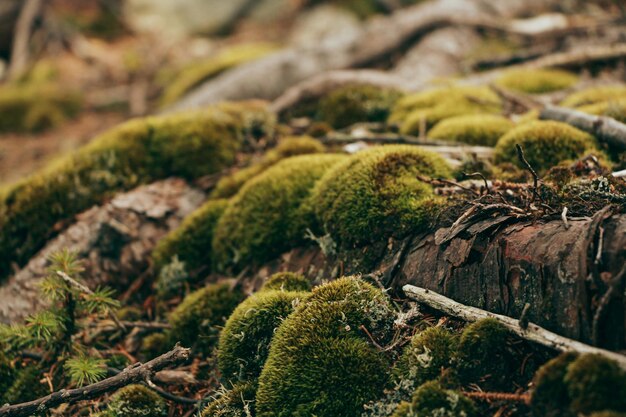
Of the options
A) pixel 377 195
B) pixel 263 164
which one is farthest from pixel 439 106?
pixel 377 195

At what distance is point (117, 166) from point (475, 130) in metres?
4.60

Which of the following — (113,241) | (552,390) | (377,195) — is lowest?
(113,241)

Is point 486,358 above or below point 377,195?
below

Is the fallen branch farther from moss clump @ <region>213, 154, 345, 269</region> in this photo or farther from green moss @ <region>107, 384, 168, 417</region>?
green moss @ <region>107, 384, 168, 417</region>

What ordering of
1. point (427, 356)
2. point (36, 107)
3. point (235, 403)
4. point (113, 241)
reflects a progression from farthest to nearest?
point (36, 107), point (113, 241), point (235, 403), point (427, 356)

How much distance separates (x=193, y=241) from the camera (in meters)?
6.02

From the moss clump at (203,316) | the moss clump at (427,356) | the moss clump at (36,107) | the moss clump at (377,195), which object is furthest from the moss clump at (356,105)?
the moss clump at (36,107)

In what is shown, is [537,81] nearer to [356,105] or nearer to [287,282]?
[356,105]

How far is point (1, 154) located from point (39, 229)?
244 inches

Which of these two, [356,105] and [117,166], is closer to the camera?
[117,166]

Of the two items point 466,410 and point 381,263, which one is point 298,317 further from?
point 466,410

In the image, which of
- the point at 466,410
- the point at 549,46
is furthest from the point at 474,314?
the point at 549,46

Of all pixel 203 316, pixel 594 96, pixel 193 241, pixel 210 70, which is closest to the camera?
pixel 203 316

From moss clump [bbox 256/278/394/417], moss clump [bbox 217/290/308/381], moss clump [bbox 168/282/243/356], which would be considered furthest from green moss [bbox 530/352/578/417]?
moss clump [bbox 168/282/243/356]
